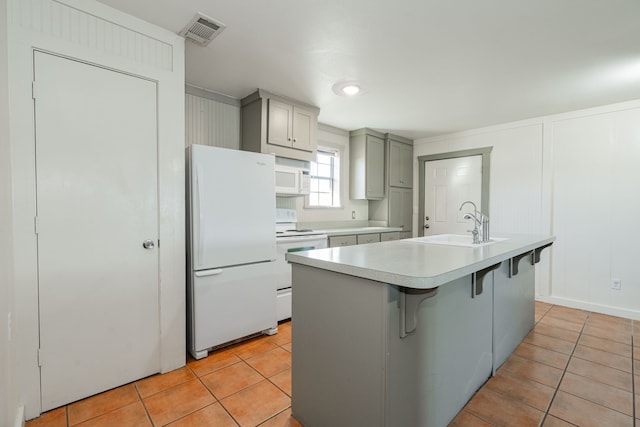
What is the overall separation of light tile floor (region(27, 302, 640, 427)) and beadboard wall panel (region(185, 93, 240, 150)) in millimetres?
2057

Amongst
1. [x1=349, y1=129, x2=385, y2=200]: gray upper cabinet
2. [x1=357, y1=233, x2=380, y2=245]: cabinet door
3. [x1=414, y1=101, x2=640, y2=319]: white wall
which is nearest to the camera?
[x1=414, y1=101, x2=640, y2=319]: white wall

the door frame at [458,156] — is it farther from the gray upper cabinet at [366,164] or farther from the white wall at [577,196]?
the gray upper cabinet at [366,164]

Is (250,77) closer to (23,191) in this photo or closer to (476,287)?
(23,191)

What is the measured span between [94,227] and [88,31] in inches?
45.5

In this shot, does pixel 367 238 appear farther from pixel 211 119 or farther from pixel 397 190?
pixel 211 119

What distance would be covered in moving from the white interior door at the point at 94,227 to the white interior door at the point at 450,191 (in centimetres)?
415

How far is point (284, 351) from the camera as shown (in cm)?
247

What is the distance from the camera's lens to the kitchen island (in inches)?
48.3

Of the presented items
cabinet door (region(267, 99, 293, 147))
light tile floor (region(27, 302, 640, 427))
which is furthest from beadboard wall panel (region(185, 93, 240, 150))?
light tile floor (region(27, 302, 640, 427))

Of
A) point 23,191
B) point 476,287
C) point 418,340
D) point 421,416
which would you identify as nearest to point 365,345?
point 418,340

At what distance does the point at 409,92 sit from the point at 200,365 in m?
3.12

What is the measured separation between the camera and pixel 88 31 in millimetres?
1797

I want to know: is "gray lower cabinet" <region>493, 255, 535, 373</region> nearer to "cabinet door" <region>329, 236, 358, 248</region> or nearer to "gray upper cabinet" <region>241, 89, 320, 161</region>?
"cabinet door" <region>329, 236, 358, 248</region>

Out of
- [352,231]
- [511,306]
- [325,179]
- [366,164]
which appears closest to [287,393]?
[511,306]
